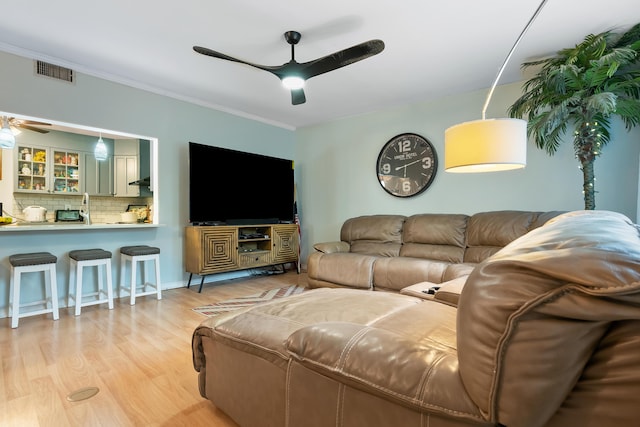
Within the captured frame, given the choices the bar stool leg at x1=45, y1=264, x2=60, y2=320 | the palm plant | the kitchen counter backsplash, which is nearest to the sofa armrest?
the palm plant

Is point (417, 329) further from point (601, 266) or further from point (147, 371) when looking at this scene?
point (147, 371)

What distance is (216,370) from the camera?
143cm

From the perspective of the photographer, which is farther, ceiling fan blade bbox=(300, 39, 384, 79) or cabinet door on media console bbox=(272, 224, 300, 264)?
cabinet door on media console bbox=(272, 224, 300, 264)

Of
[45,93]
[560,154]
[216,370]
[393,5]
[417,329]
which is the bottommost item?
[216,370]

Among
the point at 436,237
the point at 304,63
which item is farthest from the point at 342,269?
the point at 304,63

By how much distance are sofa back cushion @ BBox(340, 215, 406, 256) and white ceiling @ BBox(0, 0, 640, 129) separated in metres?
1.62

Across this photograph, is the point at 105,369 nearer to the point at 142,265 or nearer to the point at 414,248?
the point at 142,265

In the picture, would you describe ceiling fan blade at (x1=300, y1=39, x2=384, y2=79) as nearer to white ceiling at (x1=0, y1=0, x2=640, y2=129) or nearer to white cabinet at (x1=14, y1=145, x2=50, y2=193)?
white ceiling at (x1=0, y1=0, x2=640, y2=129)

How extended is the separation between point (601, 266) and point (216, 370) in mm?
1439

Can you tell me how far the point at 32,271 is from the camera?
8.99 feet

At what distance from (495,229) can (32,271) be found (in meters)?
4.30

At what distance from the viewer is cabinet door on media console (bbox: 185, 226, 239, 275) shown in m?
3.78

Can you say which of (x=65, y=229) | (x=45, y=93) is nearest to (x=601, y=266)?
(x=65, y=229)

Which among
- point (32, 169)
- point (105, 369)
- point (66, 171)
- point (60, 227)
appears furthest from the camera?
point (66, 171)
